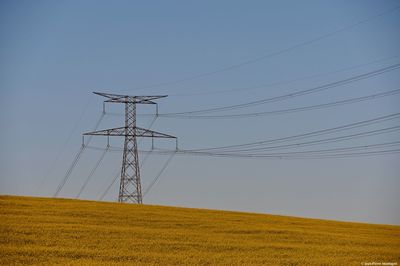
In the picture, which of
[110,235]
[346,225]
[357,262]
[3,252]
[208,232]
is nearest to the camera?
[3,252]

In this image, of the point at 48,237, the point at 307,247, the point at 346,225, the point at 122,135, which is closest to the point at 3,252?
the point at 48,237

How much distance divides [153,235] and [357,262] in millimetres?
9632

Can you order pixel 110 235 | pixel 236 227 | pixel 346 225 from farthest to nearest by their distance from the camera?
pixel 346 225 → pixel 236 227 → pixel 110 235

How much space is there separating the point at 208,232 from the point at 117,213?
6580 millimetres

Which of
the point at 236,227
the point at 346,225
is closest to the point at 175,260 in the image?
the point at 236,227

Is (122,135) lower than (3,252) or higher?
higher

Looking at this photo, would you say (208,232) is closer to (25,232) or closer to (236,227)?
(236,227)

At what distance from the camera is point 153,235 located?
94.1ft

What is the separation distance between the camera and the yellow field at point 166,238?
Result: 2330 cm

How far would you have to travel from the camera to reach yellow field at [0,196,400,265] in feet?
76.4

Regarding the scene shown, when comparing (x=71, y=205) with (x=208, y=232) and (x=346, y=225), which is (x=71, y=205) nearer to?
(x=208, y=232)

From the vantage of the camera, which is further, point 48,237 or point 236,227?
point 236,227

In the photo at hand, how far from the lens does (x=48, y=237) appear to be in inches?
1028

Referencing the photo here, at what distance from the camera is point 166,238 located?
28141 mm
